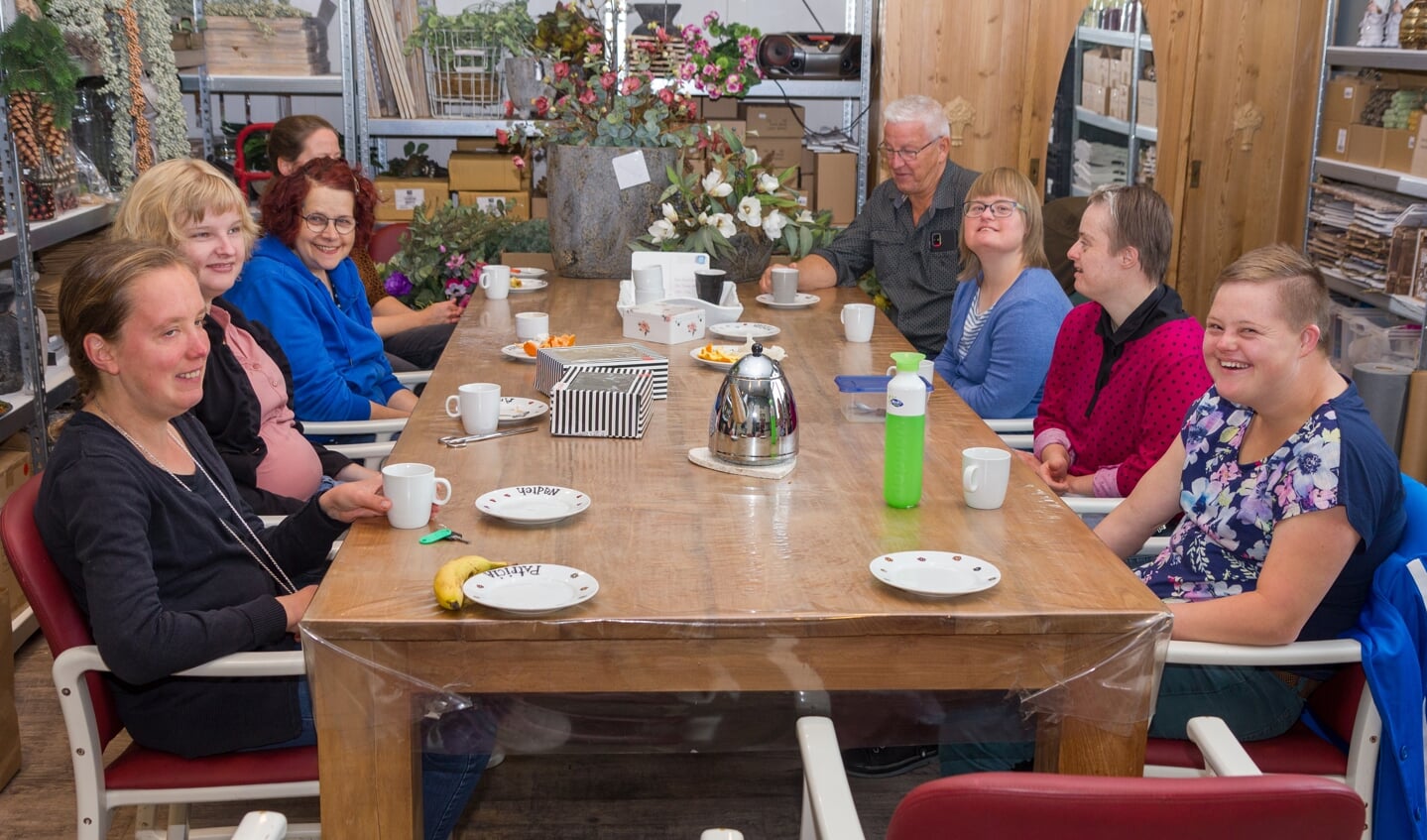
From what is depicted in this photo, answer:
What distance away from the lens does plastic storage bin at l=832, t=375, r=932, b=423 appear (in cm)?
238

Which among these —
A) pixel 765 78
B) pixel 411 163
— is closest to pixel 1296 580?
pixel 765 78

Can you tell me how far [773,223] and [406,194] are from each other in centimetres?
210

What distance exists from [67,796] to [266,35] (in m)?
3.42

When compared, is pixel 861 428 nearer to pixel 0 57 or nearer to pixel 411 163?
pixel 0 57

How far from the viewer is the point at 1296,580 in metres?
1.72

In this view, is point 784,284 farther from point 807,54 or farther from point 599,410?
point 807,54

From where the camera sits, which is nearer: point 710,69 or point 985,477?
point 985,477

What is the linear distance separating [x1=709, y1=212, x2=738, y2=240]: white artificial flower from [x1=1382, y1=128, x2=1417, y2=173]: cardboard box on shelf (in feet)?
7.78

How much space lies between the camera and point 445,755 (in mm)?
1671

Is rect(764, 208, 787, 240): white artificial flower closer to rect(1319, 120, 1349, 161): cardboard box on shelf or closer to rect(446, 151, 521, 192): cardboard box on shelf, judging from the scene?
rect(446, 151, 521, 192): cardboard box on shelf

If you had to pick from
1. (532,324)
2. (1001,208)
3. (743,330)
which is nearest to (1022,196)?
(1001,208)

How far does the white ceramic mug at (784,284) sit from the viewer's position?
11.2 ft

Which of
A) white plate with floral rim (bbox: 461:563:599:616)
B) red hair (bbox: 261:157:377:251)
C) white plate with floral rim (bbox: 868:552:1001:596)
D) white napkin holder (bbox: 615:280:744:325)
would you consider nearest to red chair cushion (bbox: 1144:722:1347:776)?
white plate with floral rim (bbox: 868:552:1001:596)

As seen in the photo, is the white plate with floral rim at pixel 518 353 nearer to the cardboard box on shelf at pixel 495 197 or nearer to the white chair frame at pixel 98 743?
the white chair frame at pixel 98 743
